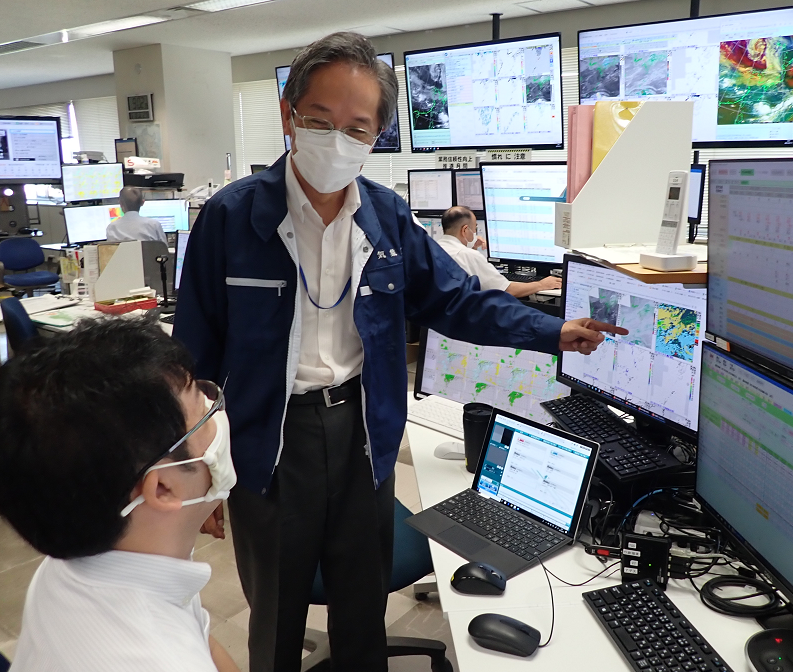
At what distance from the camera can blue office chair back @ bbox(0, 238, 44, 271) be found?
286 inches

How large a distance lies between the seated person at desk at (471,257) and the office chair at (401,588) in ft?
4.28

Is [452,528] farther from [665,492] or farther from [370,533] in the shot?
[665,492]

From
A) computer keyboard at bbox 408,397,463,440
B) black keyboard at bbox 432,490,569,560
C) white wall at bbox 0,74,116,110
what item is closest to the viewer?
black keyboard at bbox 432,490,569,560

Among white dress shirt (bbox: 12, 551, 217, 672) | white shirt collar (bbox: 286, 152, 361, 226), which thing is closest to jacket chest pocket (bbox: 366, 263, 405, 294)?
white shirt collar (bbox: 286, 152, 361, 226)

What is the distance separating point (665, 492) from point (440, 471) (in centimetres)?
55

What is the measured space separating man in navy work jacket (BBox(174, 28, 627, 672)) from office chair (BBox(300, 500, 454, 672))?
10cm

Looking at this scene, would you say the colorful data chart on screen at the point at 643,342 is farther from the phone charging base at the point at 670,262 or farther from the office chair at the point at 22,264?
the office chair at the point at 22,264

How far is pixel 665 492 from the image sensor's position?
151 centimetres

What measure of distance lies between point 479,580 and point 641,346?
66 centimetres

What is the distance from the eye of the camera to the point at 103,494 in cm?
75

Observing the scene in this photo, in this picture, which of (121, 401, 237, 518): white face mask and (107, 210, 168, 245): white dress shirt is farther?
(107, 210, 168, 245): white dress shirt

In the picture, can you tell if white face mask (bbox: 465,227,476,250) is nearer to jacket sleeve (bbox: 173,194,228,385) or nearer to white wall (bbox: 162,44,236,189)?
jacket sleeve (bbox: 173,194,228,385)

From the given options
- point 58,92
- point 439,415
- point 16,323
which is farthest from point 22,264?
point 439,415

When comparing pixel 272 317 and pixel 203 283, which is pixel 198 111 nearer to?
pixel 203 283
